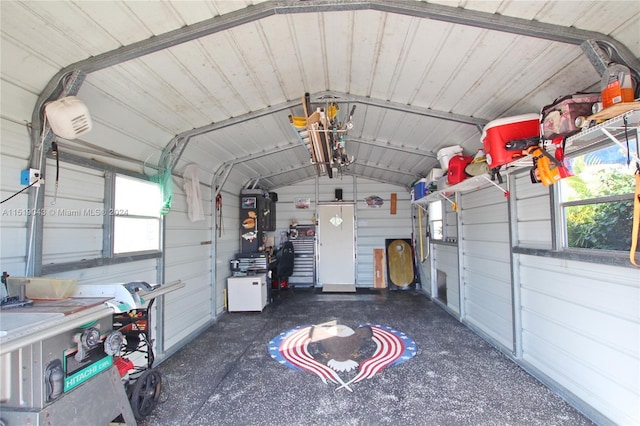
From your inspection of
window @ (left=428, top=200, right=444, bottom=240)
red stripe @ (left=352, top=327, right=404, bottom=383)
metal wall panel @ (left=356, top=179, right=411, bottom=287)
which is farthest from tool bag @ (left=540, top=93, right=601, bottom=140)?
metal wall panel @ (left=356, top=179, right=411, bottom=287)

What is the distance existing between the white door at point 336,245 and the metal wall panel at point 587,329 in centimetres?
439

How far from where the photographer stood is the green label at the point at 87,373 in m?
1.53

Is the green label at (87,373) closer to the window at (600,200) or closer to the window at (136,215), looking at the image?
the window at (136,215)

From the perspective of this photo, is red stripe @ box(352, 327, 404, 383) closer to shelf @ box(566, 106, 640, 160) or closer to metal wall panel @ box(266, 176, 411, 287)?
shelf @ box(566, 106, 640, 160)

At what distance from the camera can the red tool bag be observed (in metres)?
3.59

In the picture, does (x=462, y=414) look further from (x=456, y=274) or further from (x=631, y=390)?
(x=456, y=274)

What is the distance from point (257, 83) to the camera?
285cm

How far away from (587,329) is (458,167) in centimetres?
201

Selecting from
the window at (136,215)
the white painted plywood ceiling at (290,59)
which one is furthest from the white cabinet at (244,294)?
the white painted plywood ceiling at (290,59)

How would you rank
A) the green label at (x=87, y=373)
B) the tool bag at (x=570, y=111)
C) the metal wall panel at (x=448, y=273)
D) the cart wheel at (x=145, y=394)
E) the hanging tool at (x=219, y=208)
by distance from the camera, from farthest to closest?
1. the hanging tool at (x=219, y=208)
2. the metal wall panel at (x=448, y=273)
3. the cart wheel at (x=145, y=394)
4. the tool bag at (x=570, y=111)
5. the green label at (x=87, y=373)

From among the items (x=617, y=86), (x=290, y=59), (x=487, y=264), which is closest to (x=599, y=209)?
(x=617, y=86)

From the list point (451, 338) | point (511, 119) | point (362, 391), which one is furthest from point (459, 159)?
point (362, 391)

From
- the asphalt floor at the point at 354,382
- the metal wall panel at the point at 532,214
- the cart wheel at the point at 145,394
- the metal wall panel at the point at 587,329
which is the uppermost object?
the metal wall panel at the point at 532,214

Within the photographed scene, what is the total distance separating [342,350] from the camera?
137 inches
